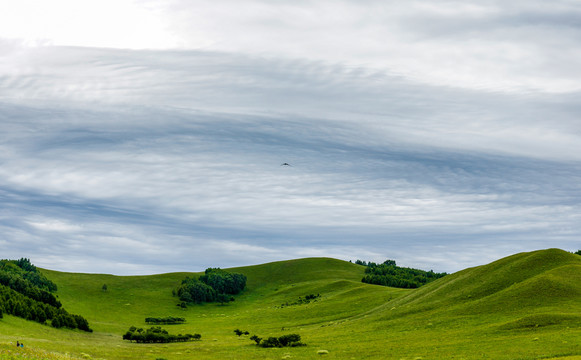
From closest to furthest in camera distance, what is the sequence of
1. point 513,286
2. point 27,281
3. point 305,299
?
point 513,286 < point 27,281 < point 305,299

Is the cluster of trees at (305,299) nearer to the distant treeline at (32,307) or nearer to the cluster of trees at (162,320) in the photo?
the cluster of trees at (162,320)

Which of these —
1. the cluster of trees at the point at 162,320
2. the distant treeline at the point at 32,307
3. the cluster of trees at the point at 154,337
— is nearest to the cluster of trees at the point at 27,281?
the distant treeline at the point at 32,307

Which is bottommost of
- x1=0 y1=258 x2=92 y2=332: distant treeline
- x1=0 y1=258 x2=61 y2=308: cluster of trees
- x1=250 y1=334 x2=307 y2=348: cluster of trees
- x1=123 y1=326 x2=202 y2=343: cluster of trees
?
x1=123 y1=326 x2=202 y2=343: cluster of trees

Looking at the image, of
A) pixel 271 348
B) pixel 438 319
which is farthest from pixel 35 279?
pixel 438 319

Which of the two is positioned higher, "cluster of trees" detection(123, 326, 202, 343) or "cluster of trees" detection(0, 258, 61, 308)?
"cluster of trees" detection(0, 258, 61, 308)

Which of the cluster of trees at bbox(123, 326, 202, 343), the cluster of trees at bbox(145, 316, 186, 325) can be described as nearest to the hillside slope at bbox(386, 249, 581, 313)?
the cluster of trees at bbox(123, 326, 202, 343)

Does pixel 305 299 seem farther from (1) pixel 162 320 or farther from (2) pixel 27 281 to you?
(2) pixel 27 281

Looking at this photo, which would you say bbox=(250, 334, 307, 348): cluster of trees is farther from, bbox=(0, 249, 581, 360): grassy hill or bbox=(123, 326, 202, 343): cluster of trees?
bbox=(123, 326, 202, 343): cluster of trees

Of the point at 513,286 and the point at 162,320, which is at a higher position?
the point at 513,286

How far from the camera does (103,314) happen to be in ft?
495

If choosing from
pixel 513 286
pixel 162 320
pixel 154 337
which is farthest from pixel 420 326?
pixel 162 320

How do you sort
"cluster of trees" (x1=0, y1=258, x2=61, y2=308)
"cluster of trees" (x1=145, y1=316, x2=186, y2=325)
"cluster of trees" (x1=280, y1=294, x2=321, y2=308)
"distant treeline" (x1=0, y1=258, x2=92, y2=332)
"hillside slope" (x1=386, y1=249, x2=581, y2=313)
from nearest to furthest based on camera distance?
"hillside slope" (x1=386, y1=249, x2=581, y2=313)
"distant treeline" (x1=0, y1=258, x2=92, y2=332)
"cluster of trees" (x1=0, y1=258, x2=61, y2=308)
"cluster of trees" (x1=145, y1=316, x2=186, y2=325)
"cluster of trees" (x1=280, y1=294, x2=321, y2=308)

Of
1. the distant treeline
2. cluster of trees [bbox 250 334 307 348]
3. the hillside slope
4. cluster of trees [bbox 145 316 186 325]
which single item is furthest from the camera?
cluster of trees [bbox 145 316 186 325]

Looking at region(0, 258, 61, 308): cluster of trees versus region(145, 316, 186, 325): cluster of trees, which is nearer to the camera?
region(0, 258, 61, 308): cluster of trees
